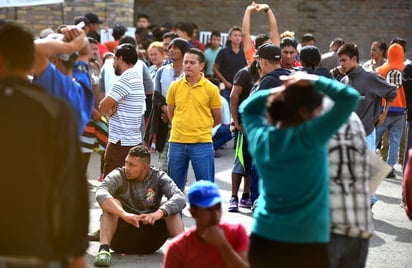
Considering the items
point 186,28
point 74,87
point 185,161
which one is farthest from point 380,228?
point 186,28

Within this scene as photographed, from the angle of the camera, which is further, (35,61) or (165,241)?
(165,241)

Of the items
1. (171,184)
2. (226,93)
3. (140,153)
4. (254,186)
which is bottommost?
(226,93)

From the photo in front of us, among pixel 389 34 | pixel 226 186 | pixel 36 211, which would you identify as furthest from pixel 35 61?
pixel 389 34

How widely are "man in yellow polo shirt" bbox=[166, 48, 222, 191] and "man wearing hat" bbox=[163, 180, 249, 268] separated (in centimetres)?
412

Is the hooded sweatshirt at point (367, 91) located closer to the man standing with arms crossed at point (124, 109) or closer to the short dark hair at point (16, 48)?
the man standing with arms crossed at point (124, 109)

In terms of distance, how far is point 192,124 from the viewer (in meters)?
9.99

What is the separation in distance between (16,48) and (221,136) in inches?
382

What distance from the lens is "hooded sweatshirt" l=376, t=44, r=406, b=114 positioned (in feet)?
46.2

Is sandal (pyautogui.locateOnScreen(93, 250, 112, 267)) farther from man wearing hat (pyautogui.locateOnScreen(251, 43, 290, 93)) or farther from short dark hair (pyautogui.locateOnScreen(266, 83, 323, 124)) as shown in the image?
short dark hair (pyautogui.locateOnScreen(266, 83, 323, 124))

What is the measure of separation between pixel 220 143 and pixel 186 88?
4.41 m

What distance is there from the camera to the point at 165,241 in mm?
9117

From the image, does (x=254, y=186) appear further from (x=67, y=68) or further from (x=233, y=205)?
(x=67, y=68)

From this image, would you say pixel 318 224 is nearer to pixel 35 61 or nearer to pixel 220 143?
pixel 35 61

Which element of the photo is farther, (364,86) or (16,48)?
(364,86)
